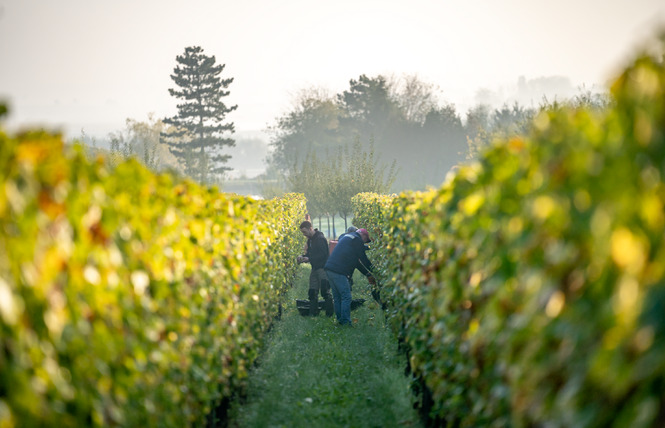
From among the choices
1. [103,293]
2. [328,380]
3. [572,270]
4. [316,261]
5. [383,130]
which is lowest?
[328,380]

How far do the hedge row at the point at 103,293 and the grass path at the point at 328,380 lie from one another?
4.96 feet

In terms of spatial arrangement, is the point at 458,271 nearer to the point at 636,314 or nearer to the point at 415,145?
the point at 636,314

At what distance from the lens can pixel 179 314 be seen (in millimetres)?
4184

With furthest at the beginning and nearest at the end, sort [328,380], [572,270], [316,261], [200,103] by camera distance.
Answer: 1. [200,103]
2. [316,261]
3. [328,380]
4. [572,270]

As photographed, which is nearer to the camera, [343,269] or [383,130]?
[343,269]

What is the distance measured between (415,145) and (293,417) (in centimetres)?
7415

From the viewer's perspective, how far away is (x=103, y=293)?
2885 millimetres

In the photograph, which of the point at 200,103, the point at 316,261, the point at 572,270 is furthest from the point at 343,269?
the point at 200,103

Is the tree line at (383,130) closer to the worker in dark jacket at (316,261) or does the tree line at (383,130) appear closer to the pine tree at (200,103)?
the pine tree at (200,103)

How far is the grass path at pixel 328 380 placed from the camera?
257 inches

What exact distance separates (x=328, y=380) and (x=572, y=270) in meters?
6.09

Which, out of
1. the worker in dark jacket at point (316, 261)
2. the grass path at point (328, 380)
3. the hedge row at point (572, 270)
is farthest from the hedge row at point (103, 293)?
the worker in dark jacket at point (316, 261)

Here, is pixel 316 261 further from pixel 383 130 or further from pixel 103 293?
pixel 383 130

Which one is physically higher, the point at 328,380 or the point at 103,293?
the point at 103,293
